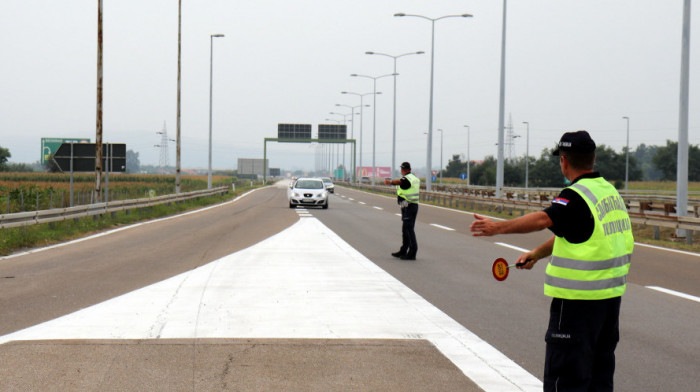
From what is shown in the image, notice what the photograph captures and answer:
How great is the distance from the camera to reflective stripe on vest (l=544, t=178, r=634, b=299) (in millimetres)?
3701

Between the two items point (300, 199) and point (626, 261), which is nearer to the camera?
point (626, 261)

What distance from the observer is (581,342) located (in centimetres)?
363

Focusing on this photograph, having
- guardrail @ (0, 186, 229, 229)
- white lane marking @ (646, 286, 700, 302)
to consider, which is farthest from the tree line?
white lane marking @ (646, 286, 700, 302)

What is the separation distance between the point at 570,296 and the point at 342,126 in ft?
299

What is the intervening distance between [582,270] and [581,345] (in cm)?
37

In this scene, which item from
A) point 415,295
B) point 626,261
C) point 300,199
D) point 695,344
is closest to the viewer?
point 626,261

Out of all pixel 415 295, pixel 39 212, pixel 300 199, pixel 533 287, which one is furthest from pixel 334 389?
pixel 300 199

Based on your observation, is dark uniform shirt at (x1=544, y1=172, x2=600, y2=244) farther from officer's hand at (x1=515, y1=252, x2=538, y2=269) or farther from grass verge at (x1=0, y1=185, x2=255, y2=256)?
grass verge at (x1=0, y1=185, x2=255, y2=256)

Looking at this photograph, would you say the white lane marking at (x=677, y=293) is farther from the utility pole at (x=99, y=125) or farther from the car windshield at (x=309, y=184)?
the car windshield at (x=309, y=184)

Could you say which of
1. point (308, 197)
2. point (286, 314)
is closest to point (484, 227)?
point (286, 314)

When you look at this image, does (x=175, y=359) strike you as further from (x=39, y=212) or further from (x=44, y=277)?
(x=39, y=212)

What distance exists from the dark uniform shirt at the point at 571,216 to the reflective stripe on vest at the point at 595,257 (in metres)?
0.03

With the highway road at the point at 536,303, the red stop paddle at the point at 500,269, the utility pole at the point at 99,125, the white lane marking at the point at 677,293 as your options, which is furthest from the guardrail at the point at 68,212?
the red stop paddle at the point at 500,269

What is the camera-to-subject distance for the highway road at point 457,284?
6.63 meters
